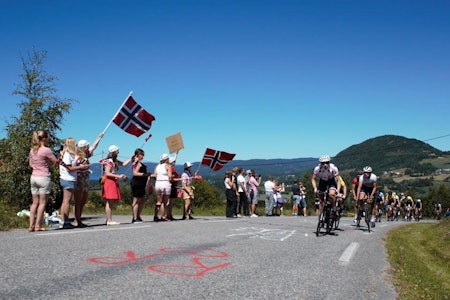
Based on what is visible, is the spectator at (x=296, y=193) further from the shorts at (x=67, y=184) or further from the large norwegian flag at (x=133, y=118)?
the shorts at (x=67, y=184)

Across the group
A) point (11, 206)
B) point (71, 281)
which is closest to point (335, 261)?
point (71, 281)

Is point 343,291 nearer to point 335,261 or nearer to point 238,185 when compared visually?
point 335,261

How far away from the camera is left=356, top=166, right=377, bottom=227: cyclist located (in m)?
15.2

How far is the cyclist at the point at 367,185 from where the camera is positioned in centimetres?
1525

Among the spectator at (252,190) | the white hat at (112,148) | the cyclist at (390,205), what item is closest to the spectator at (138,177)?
the white hat at (112,148)

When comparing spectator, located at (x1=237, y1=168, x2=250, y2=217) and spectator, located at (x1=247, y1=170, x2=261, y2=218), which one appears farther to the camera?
spectator, located at (x1=247, y1=170, x2=261, y2=218)

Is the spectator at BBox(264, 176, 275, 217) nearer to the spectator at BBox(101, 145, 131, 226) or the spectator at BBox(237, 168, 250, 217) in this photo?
the spectator at BBox(237, 168, 250, 217)

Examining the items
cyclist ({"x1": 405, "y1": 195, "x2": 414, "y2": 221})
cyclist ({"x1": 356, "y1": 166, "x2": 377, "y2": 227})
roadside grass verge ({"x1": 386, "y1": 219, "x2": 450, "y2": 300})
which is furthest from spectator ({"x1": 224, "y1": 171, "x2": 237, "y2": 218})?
cyclist ({"x1": 405, "y1": 195, "x2": 414, "y2": 221})

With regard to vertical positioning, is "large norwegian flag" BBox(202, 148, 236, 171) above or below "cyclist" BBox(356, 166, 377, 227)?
above

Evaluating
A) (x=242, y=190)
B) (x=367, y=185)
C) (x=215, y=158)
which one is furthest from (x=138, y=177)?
(x=215, y=158)

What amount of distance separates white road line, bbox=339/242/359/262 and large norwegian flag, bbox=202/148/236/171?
39.9 ft

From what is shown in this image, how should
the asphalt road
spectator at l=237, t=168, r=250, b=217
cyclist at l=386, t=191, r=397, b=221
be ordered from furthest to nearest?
cyclist at l=386, t=191, r=397, b=221
spectator at l=237, t=168, r=250, b=217
the asphalt road

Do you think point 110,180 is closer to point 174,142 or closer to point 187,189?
point 187,189

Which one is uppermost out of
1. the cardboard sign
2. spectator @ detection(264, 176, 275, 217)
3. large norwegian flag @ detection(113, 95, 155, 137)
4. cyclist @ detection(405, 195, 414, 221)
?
large norwegian flag @ detection(113, 95, 155, 137)
